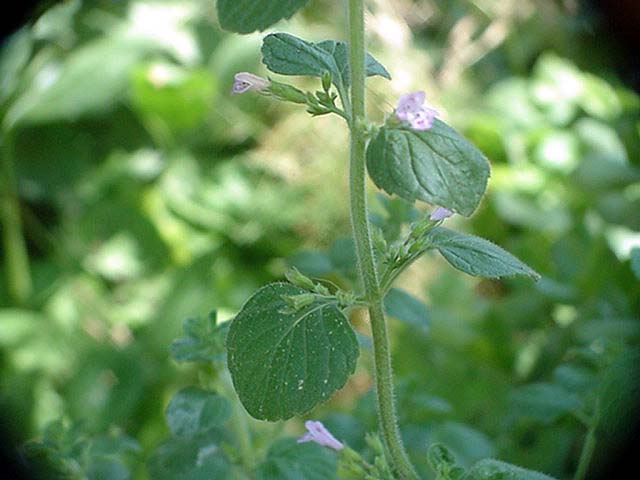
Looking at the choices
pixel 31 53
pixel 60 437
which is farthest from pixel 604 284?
pixel 31 53

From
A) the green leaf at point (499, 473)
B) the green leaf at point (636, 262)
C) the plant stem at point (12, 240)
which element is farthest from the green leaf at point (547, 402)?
the plant stem at point (12, 240)

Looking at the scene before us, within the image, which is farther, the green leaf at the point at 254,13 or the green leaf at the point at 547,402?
the green leaf at the point at 547,402

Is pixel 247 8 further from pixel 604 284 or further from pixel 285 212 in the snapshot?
pixel 285 212

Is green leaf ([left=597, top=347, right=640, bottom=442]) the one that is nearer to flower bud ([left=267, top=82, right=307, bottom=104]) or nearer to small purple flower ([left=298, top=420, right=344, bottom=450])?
small purple flower ([left=298, top=420, right=344, bottom=450])

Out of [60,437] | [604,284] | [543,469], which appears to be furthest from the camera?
[604,284]

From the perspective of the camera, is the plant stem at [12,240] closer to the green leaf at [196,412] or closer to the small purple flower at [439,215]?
the green leaf at [196,412]

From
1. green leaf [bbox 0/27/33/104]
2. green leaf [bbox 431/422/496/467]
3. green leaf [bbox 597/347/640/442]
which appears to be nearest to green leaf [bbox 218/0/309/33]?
green leaf [bbox 597/347/640/442]
